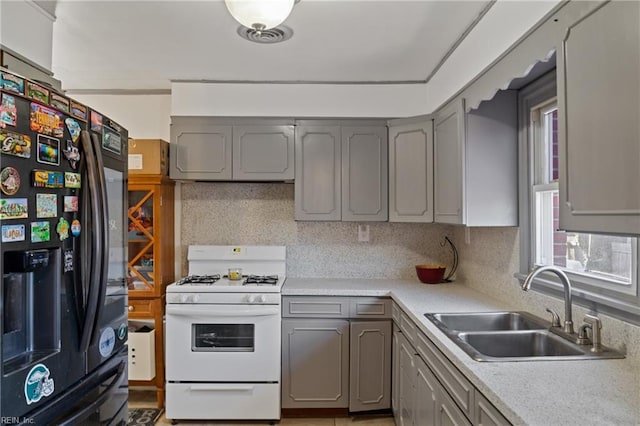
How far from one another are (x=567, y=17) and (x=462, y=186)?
109cm

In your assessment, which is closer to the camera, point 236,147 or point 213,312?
point 213,312

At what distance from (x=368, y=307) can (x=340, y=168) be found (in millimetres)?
1048

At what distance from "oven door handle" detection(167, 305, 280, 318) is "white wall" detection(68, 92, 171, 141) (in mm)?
1472

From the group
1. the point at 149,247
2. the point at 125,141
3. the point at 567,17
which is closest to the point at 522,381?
the point at 567,17

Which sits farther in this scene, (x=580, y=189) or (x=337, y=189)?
(x=337, y=189)

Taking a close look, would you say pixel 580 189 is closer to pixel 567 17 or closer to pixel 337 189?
pixel 567 17

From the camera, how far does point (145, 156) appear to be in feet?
9.52

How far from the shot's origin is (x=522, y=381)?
123 cm

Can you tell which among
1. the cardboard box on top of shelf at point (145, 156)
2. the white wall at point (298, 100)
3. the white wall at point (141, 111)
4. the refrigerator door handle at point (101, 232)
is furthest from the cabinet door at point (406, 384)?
the white wall at point (141, 111)

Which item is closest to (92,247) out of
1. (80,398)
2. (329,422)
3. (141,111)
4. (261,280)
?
(80,398)

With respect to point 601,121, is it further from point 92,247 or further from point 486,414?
point 92,247

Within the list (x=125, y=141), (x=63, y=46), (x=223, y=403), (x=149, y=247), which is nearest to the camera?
(x=125, y=141)

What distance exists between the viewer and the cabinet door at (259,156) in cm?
304

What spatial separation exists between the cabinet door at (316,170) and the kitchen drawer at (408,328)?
1.01 m
